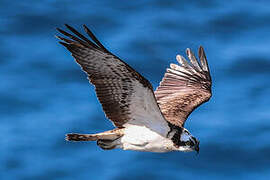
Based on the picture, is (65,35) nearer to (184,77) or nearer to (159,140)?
(159,140)

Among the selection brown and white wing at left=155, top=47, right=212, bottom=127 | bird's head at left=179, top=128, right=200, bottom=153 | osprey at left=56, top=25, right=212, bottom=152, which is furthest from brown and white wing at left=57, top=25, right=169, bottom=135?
brown and white wing at left=155, top=47, right=212, bottom=127

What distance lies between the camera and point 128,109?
Result: 8.25 m

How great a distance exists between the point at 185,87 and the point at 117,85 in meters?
3.01

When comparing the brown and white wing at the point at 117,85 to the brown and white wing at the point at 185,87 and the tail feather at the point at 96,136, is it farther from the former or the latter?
the brown and white wing at the point at 185,87

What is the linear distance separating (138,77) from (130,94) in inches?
15.8

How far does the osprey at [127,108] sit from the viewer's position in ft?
24.9

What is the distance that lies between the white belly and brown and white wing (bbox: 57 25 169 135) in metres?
0.08

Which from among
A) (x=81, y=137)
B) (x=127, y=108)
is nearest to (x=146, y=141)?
(x=127, y=108)

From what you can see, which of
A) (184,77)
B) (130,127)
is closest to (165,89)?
(184,77)

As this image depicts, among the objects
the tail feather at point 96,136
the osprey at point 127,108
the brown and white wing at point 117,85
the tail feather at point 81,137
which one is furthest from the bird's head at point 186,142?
the tail feather at point 81,137

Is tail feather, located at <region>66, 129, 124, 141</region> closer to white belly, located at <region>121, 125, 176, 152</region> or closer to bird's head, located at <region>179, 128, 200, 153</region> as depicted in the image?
white belly, located at <region>121, 125, 176, 152</region>

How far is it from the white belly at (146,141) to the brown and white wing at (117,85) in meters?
0.08

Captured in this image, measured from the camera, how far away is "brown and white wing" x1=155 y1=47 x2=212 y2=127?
32.6 ft

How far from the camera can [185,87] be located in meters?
10.7
